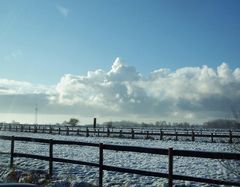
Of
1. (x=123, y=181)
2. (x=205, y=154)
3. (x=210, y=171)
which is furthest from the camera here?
(x=210, y=171)

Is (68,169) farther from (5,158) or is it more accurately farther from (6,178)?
(5,158)

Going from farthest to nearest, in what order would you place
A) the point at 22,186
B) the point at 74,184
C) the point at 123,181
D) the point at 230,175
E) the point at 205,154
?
the point at 230,175 → the point at 123,181 → the point at 74,184 → the point at 205,154 → the point at 22,186

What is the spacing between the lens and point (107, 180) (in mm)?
14453

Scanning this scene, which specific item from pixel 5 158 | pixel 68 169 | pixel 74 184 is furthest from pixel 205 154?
pixel 5 158

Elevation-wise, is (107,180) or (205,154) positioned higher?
(205,154)

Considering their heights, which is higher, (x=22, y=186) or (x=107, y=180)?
(x=22, y=186)

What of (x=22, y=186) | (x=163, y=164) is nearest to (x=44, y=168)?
(x=163, y=164)

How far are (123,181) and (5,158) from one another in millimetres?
8927

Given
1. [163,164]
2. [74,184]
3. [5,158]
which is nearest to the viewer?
[74,184]

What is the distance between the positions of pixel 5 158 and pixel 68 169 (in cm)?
567

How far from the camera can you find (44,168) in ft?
56.5

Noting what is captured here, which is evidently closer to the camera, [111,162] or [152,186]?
[152,186]

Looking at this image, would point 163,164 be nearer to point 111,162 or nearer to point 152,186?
point 111,162

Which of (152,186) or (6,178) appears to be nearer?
(152,186)
